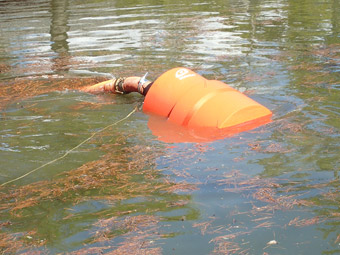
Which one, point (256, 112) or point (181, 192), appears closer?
point (181, 192)

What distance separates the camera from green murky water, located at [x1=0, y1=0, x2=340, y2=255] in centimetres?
399

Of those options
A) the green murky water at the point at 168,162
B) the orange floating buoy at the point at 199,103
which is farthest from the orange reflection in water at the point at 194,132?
the green murky water at the point at 168,162

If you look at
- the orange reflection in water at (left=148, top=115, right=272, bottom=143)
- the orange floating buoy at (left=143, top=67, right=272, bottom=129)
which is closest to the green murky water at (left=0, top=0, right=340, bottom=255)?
the orange reflection in water at (left=148, top=115, right=272, bottom=143)

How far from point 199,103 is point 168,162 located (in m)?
1.24

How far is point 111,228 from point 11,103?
4.67 m

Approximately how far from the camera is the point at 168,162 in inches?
214

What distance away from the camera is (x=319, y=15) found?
51.6 ft

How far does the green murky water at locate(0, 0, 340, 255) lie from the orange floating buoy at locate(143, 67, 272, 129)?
27 centimetres

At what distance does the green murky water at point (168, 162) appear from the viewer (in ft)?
13.1

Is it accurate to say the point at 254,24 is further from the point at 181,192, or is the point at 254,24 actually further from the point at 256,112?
the point at 181,192

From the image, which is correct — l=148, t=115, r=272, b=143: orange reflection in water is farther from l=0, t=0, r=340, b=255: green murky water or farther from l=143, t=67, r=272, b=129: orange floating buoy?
l=0, t=0, r=340, b=255: green murky water

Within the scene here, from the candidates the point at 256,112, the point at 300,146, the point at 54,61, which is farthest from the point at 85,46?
the point at 300,146

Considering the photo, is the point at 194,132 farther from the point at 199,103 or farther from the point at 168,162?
the point at 168,162

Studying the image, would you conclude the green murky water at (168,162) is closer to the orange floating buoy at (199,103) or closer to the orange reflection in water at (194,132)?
the orange reflection in water at (194,132)
